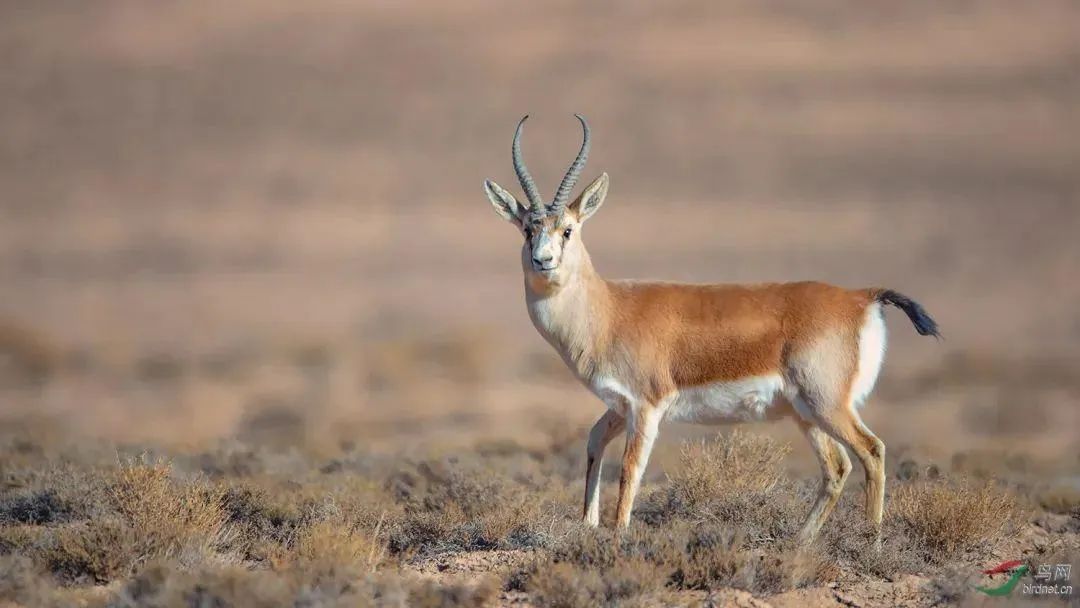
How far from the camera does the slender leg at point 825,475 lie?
1099 cm

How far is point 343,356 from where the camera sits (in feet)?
108

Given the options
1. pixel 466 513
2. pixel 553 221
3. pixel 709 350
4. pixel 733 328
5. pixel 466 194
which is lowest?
pixel 466 513

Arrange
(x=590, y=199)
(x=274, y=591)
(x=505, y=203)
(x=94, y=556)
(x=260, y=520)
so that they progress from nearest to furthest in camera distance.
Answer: (x=274, y=591) < (x=94, y=556) < (x=590, y=199) < (x=505, y=203) < (x=260, y=520)

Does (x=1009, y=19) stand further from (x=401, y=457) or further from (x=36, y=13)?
(x=401, y=457)

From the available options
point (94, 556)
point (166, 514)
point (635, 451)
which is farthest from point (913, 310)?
point (94, 556)

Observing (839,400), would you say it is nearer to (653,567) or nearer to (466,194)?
(653,567)

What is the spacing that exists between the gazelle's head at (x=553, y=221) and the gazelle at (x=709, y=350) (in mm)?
16

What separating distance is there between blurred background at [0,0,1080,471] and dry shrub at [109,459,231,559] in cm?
1108

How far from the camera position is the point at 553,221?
11.1 meters

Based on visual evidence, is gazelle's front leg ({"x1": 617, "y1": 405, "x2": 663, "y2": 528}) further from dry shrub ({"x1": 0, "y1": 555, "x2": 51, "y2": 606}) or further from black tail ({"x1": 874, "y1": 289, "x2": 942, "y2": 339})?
dry shrub ({"x1": 0, "y1": 555, "x2": 51, "y2": 606})

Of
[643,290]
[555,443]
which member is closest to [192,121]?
[555,443]

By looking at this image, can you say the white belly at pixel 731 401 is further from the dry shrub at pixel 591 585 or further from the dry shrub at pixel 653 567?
the dry shrub at pixel 591 585

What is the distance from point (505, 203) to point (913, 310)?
3538 millimetres

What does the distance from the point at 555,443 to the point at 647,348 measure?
26.4 ft
